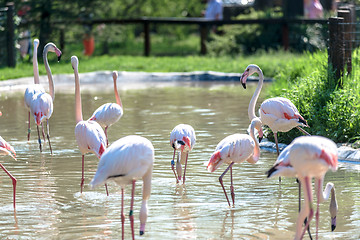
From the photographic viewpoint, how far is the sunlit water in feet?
18.6

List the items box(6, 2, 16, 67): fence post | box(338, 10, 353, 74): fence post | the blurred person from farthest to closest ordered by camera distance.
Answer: the blurred person < box(6, 2, 16, 67): fence post < box(338, 10, 353, 74): fence post

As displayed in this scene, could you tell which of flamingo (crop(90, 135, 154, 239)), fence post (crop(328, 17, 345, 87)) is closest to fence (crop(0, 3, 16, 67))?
fence post (crop(328, 17, 345, 87))

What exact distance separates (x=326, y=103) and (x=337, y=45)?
3.48 ft

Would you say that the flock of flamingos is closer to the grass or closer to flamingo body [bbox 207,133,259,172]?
flamingo body [bbox 207,133,259,172]

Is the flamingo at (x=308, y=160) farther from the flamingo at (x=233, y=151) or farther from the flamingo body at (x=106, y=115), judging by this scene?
the flamingo body at (x=106, y=115)

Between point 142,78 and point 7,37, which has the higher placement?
point 7,37

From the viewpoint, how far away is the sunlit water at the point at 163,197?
5.66 meters

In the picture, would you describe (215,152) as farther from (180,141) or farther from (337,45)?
(337,45)

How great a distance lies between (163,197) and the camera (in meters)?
6.66

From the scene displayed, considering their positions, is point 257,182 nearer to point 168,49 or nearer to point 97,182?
point 97,182

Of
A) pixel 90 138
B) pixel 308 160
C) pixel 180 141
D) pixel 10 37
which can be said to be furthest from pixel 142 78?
pixel 308 160

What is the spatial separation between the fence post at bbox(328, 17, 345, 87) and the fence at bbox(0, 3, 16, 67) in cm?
977

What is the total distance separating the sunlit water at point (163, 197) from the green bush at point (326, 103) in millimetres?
670

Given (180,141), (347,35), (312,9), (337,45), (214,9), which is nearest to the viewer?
(180,141)
